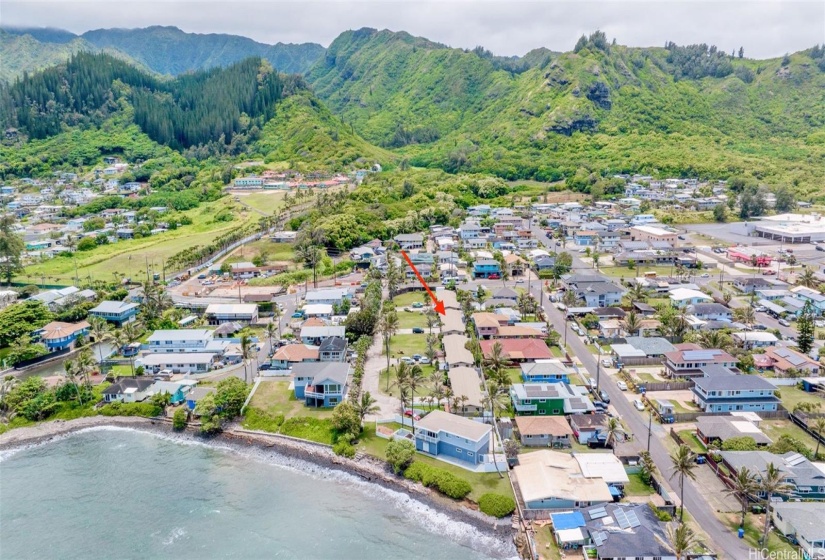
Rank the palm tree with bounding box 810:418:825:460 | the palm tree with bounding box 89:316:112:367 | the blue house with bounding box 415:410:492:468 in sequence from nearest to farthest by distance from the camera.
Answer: the palm tree with bounding box 810:418:825:460
the blue house with bounding box 415:410:492:468
the palm tree with bounding box 89:316:112:367

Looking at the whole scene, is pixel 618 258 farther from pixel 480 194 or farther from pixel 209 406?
pixel 209 406

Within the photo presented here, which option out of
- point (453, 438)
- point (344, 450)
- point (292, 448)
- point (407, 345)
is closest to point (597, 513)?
point (453, 438)

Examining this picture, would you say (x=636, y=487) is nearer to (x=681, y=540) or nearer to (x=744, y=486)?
(x=744, y=486)

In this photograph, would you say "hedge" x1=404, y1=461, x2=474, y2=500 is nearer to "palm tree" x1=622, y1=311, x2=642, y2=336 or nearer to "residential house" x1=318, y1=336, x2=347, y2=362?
"residential house" x1=318, y1=336, x2=347, y2=362

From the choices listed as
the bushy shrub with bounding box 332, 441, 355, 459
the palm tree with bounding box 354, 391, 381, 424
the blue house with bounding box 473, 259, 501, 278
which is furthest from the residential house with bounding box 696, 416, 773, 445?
the blue house with bounding box 473, 259, 501, 278

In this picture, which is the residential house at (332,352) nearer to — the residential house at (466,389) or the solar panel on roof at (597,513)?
the residential house at (466,389)

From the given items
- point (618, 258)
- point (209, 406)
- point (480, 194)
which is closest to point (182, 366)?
point (209, 406)
